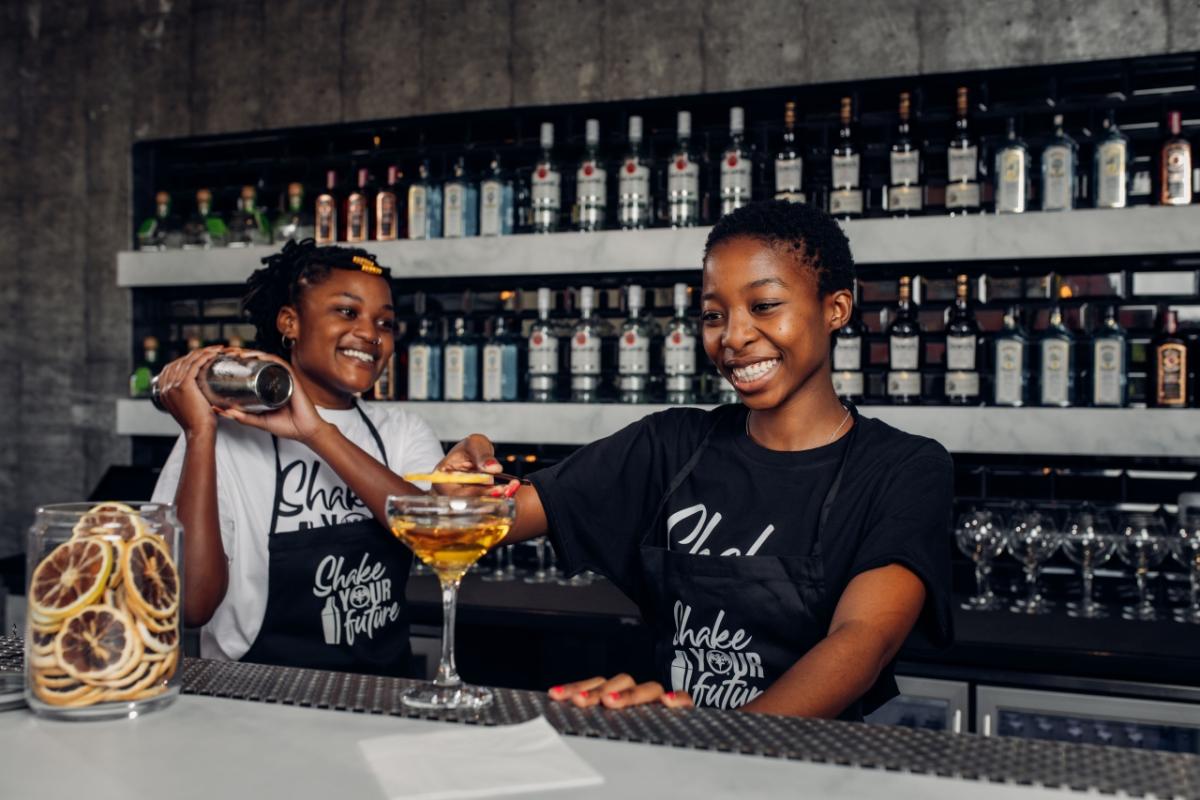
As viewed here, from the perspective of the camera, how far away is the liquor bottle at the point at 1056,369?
2.43 meters

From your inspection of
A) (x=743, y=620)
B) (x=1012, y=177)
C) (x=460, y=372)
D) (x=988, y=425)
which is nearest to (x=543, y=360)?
(x=460, y=372)

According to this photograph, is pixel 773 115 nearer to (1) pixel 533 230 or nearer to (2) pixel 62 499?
(1) pixel 533 230

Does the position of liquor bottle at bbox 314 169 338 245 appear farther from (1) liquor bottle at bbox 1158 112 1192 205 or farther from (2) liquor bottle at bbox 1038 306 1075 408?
(1) liquor bottle at bbox 1158 112 1192 205

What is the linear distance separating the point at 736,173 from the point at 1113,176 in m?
0.86

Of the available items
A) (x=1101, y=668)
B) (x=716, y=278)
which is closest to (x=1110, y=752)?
(x=716, y=278)

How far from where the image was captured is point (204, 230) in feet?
10.7

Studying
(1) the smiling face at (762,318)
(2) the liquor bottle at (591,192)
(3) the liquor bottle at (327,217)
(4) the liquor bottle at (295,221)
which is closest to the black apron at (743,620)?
(1) the smiling face at (762,318)

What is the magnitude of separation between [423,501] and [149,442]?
9.15ft

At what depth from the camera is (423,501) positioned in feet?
3.11

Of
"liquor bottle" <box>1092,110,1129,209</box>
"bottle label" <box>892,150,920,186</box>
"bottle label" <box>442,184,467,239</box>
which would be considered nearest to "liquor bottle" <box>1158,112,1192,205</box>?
"liquor bottle" <box>1092,110,1129,209</box>

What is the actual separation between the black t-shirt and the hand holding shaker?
407 mm

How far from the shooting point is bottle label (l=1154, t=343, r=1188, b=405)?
239cm

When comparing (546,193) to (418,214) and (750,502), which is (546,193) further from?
(750,502)

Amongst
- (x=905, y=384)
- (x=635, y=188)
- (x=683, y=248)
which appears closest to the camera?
(x=905, y=384)
